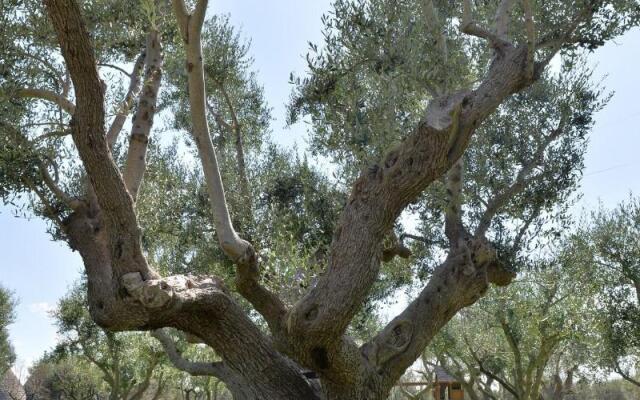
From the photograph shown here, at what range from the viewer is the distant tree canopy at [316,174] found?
6129mm

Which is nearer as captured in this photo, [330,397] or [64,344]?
[330,397]

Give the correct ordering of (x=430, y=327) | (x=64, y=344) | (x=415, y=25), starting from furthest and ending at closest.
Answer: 1. (x=64, y=344)
2. (x=415, y=25)
3. (x=430, y=327)

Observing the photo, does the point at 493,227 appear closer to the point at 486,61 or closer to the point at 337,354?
the point at 486,61

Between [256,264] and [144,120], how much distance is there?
95.5 inches

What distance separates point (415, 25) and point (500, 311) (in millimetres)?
10922

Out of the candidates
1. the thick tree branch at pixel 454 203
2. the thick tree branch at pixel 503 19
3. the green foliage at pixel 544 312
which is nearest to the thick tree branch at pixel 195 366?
the thick tree branch at pixel 454 203

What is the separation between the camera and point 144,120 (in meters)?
7.76

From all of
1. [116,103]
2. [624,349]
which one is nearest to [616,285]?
[624,349]

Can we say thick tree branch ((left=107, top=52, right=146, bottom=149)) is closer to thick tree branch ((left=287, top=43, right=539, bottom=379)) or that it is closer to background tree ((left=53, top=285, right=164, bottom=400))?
thick tree branch ((left=287, top=43, right=539, bottom=379))

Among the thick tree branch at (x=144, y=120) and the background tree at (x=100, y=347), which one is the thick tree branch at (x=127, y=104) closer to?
the thick tree branch at (x=144, y=120)

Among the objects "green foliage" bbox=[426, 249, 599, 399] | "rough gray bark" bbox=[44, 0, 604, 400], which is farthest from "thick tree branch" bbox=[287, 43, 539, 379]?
"green foliage" bbox=[426, 249, 599, 399]

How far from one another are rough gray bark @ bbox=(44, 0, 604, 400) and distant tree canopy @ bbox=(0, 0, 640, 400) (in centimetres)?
2

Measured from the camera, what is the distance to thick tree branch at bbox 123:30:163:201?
7535mm

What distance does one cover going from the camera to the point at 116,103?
8.98 m
